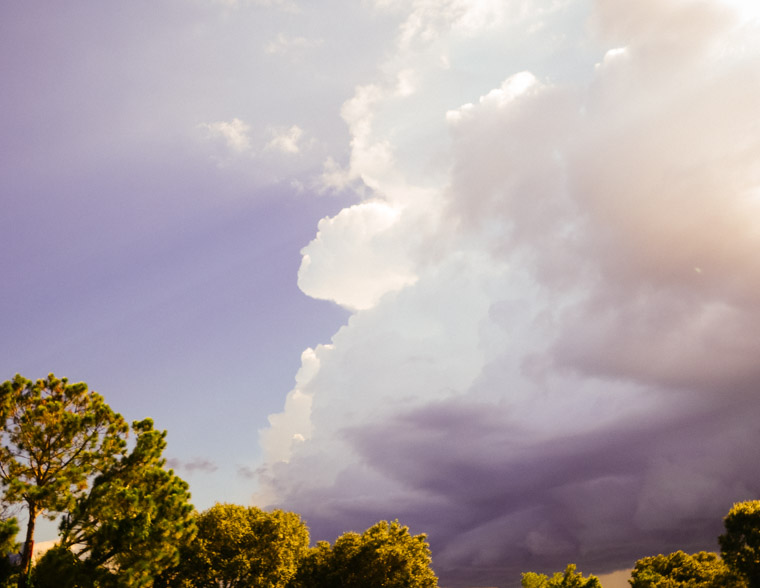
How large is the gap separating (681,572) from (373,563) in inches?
1403

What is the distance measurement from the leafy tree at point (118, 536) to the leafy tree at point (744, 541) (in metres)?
47.6

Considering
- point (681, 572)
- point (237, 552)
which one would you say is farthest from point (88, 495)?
point (681, 572)

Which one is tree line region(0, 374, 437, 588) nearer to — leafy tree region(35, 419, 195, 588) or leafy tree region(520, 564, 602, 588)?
leafy tree region(35, 419, 195, 588)

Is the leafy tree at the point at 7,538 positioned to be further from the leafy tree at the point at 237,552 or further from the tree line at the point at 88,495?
the leafy tree at the point at 237,552

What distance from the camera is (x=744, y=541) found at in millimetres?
46500

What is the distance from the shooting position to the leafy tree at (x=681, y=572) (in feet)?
189

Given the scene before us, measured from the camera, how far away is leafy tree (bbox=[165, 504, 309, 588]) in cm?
5062

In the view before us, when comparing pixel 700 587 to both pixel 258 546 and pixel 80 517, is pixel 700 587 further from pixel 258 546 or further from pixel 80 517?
pixel 80 517

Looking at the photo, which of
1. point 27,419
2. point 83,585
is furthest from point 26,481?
point 83,585

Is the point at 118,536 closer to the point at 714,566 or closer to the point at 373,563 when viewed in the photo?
the point at 373,563

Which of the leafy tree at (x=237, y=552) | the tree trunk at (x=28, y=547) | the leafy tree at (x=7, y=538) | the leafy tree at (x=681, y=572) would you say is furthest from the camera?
the leafy tree at (x=681, y=572)

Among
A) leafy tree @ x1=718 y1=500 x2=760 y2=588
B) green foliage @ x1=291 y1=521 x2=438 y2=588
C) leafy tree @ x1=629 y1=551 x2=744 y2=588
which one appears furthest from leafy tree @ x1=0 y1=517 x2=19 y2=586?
leafy tree @ x1=629 y1=551 x2=744 y2=588

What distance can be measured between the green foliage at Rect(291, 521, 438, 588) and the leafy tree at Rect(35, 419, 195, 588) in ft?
134

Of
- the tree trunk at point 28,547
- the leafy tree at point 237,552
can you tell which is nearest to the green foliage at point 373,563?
the leafy tree at point 237,552
